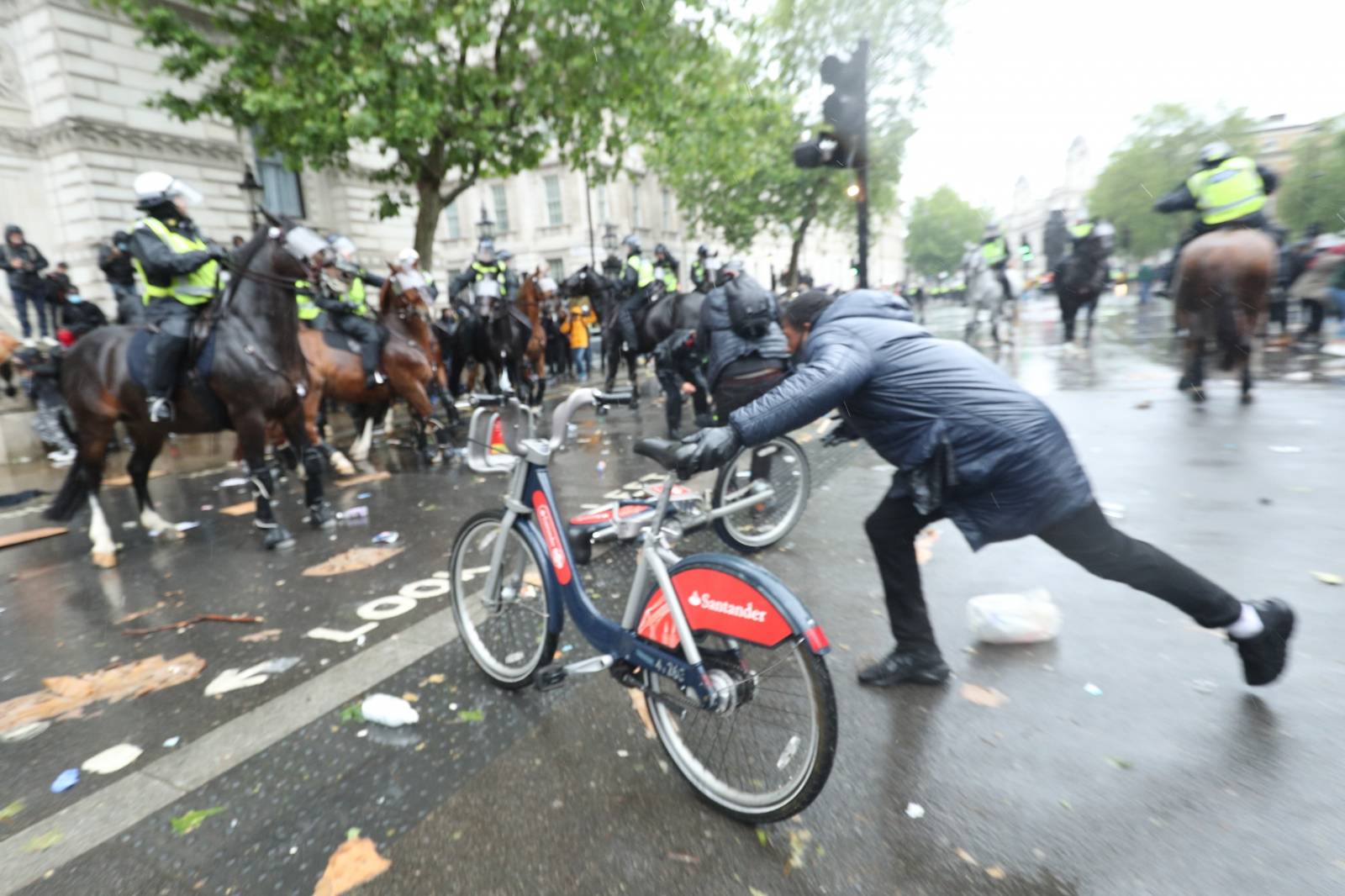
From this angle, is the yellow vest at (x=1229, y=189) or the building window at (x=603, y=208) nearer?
the yellow vest at (x=1229, y=189)

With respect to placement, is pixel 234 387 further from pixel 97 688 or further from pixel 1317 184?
pixel 1317 184

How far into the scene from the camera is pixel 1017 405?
2.85 metres

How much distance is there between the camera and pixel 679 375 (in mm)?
8930

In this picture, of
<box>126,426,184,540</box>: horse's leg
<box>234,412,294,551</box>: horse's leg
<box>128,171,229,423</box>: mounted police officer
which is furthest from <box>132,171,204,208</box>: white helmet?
<box>126,426,184,540</box>: horse's leg

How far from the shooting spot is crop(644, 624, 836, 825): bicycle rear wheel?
225 centimetres

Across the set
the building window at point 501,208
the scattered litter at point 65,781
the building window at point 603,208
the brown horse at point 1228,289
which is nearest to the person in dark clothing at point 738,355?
the scattered litter at point 65,781

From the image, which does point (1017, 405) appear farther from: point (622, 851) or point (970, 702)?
point (622, 851)

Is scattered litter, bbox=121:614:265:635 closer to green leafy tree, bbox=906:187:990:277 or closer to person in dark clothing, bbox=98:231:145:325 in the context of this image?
person in dark clothing, bbox=98:231:145:325

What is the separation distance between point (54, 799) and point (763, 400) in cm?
309

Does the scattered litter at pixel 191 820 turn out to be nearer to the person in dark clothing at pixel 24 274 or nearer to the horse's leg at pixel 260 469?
the horse's leg at pixel 260 469

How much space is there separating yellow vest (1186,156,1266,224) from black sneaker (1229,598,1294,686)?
6794 millimetres

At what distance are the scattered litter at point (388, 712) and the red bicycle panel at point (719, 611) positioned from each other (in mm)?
1300

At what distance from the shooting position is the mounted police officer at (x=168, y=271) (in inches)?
219

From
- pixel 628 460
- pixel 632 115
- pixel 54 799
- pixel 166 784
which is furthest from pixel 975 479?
pixel 632 115
